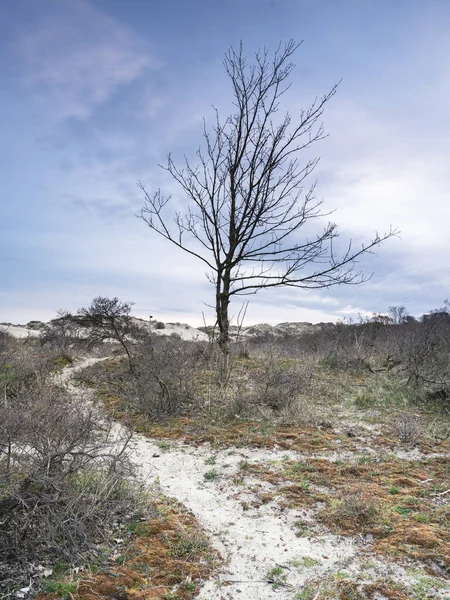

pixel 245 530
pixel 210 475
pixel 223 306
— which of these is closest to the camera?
pixel 245 530

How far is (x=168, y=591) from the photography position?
2840mm

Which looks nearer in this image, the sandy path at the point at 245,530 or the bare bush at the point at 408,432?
the sandy path at the point at 245,530

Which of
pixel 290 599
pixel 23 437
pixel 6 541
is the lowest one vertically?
pixel 290 599

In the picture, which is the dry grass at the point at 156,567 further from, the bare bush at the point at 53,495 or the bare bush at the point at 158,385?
the bare bush at the point at 158,385

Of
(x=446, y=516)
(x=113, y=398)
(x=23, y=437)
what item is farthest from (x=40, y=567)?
(x=113, y=398)

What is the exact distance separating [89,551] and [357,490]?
8.20ft

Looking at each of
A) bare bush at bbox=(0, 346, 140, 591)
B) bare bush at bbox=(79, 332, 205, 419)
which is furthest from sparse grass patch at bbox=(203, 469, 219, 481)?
bare bush at bbox=(79, 332, 205, 419)

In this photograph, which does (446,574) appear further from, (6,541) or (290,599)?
(6,541)

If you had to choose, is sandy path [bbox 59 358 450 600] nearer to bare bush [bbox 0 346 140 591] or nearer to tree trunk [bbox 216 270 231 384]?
bare bush [bbox 0 346 140 591]

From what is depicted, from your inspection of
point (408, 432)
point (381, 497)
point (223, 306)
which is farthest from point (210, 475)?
point (223, 306)

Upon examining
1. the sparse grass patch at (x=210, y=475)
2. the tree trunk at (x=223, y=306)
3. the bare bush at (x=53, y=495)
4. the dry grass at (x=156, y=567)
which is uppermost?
the tree trunk at (x=223, y=306)

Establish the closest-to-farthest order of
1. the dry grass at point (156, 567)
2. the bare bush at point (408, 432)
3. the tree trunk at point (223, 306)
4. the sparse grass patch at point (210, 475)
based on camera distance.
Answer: the dry grass at point (156, 567), the sparse grass patch at point (210, 475), the bare bush at point (408, 432), the tree trunk at point (223, 306)

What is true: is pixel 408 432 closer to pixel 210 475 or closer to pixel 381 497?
pixel 381 497

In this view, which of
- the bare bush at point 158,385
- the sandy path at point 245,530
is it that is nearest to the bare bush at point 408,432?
the sandy path at point 245,530
